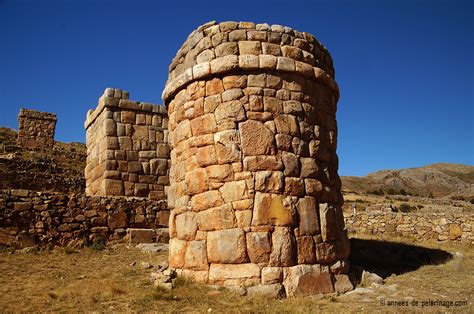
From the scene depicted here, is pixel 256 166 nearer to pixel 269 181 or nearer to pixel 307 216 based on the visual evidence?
pixel 269 181

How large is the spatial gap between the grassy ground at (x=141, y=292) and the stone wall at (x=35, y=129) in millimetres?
19147

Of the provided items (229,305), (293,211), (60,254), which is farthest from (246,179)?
(60,254)

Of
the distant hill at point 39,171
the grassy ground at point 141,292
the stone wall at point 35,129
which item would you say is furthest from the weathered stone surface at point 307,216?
the stone wall at point 35,129

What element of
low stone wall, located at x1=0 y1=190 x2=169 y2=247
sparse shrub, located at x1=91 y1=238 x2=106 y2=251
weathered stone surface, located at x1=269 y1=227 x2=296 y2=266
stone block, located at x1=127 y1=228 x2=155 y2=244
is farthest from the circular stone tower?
low stone wall, located at x1=0 y1=190 x2=169 y2=247

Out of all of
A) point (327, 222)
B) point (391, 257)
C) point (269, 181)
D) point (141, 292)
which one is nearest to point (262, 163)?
point (269, 181)

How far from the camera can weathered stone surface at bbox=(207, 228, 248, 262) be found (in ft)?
18.8

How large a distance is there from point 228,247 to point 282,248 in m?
0.76

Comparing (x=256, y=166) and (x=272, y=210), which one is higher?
(x=256, y=166)

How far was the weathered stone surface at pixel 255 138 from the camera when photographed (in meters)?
6.12

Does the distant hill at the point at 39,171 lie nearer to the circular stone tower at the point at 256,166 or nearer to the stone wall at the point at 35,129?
the stone wall at the point at 35,129

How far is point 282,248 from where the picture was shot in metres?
5.75

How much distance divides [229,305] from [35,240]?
19.3 feet

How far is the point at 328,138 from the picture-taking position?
700 centimetres

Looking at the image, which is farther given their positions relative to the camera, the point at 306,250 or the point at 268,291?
the point at 306,250
